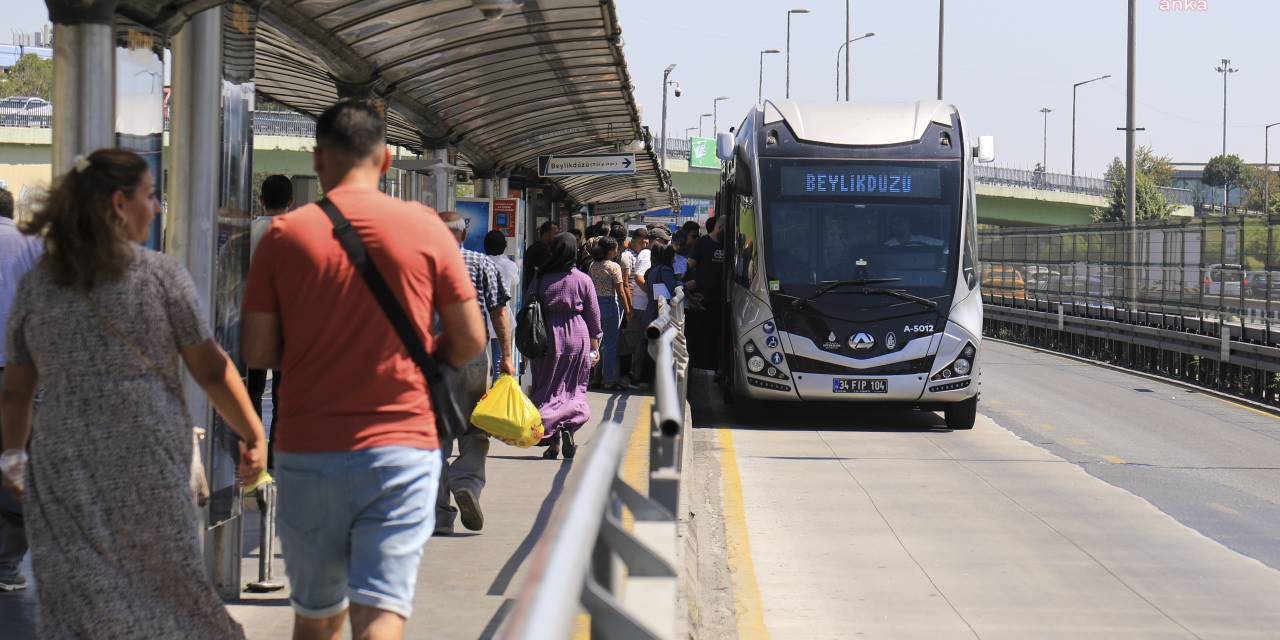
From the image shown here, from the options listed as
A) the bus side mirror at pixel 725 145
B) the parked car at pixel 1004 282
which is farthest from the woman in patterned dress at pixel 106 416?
the parked car at pixel 1004 282

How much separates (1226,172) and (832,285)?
407ft

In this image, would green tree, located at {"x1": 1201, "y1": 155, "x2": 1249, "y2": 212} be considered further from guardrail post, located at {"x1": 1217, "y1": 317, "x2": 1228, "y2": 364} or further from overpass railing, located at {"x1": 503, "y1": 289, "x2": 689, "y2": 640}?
overpass railing, located at {"x1": 503, "y1": 289, "x2": 689, "y2": 640}

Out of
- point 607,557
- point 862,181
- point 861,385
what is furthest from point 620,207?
point 607,557

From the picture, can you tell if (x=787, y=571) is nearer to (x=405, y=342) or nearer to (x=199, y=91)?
(x=199, y=91)

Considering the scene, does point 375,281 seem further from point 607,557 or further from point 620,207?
point 620,207

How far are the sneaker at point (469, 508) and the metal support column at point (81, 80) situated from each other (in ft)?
11.6

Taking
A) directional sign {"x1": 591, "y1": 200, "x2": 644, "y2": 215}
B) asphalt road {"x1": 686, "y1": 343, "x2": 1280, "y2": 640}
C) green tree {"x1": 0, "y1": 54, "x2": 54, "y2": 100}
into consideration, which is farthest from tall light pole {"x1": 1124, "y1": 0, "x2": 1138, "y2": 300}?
green tree {"x1": 0, "y1": 54, "x2": 54, "y2": 100}

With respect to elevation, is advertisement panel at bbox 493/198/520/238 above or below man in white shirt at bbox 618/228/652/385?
above

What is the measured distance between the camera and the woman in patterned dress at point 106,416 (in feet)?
12.8

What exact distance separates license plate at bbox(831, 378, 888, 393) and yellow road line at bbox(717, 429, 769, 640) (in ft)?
8.02

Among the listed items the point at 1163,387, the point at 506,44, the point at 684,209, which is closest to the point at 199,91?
the point at 506,44

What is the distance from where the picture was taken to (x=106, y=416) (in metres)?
3.90

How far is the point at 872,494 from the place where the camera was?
37.1 feet

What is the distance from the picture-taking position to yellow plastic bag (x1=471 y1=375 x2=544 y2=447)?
848 cm
